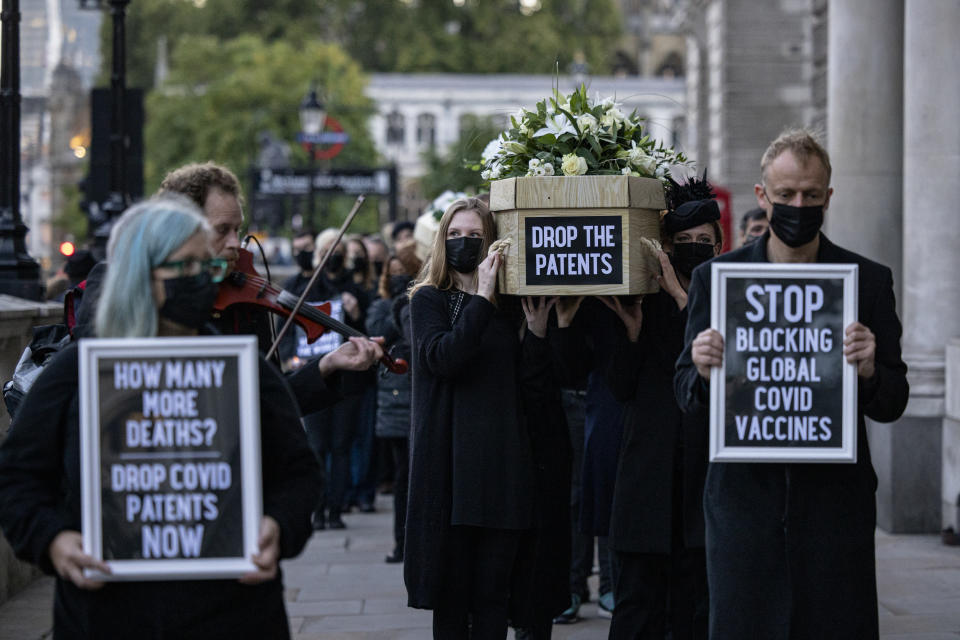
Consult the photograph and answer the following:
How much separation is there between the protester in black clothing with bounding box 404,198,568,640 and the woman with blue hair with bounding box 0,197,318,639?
6.81ft

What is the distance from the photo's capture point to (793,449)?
399cm

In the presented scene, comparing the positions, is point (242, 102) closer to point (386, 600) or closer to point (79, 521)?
point (386, 600)

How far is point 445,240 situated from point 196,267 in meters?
2.43

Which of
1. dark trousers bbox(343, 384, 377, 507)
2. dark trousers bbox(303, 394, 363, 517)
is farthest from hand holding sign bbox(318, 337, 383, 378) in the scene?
dark trousers bbox(343, 384, 377, 507)

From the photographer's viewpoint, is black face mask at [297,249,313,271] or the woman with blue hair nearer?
the woman with blue hair

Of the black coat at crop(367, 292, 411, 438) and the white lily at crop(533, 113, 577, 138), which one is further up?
the white lily at crop(533, 113, 577, 138)

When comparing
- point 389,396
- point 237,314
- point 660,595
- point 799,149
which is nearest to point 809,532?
point 799,149

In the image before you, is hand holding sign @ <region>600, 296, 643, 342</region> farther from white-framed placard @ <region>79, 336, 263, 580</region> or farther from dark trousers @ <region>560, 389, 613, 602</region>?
white-framed placard @ <region>79, 336, 263, 580</region>

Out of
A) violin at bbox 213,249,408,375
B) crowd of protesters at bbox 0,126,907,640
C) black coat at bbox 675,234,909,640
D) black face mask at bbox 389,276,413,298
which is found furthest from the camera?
black face mask at bbox 389,276,413,298

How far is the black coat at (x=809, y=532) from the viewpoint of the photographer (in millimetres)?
4098

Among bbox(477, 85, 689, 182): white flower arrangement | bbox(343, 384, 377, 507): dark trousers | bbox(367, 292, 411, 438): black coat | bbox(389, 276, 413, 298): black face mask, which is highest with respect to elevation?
bbox(477, 85, 689, 182): white flower arrangement

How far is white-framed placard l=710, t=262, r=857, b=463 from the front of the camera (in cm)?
399

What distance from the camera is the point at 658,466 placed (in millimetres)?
5605

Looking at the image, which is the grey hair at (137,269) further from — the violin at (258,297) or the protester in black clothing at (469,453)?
the protester in black clothing at (469,453)
